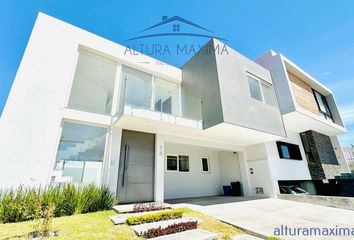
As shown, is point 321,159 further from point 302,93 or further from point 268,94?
point 268,94

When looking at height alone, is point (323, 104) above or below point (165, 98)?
above

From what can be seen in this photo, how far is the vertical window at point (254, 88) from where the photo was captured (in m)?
8.52

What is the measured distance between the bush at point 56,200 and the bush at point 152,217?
1.86m

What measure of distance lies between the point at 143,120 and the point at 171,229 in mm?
3907

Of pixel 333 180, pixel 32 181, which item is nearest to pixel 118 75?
pixel 32 181

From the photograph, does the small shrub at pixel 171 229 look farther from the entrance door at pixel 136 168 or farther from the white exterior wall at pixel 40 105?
the white exterior wall at pixel 40 105

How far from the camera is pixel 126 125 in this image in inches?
260

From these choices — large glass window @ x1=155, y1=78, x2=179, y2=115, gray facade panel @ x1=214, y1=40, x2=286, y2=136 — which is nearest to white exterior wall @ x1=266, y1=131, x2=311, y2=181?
gray facade panel @ x1=214, y1=40, x2=286, y2=136

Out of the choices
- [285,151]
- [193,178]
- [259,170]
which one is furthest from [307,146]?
[193,178]

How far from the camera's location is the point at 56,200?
4.43 meters

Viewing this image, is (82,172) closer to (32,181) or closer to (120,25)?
(32,181)

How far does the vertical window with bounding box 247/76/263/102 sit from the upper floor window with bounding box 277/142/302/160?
4.27 meters

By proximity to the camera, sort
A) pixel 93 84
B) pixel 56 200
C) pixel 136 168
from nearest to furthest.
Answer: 1. pixel 56 200
2. pixel 136 168
3. pixel 93 84

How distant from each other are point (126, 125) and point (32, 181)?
3.34m
